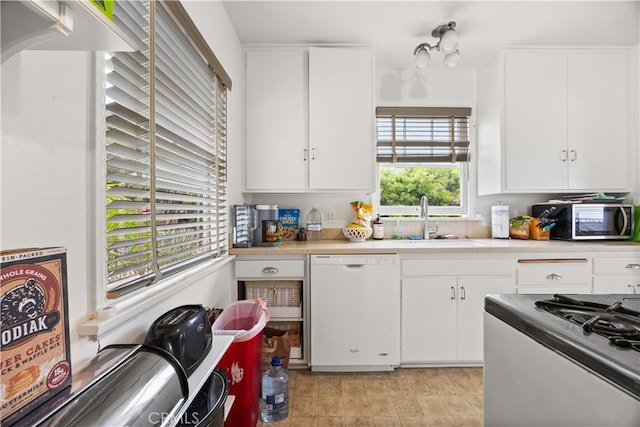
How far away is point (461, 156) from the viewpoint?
9.36 ft

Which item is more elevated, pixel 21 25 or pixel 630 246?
pixel 21 25

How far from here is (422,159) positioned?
284cm

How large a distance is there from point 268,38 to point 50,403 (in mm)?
2479

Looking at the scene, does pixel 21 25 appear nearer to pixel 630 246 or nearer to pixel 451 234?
pixel 451 234

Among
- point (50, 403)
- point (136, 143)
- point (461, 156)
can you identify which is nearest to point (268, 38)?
point (136, 143)

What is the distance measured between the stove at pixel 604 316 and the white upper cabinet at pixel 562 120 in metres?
1.96

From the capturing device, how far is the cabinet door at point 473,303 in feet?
7.00

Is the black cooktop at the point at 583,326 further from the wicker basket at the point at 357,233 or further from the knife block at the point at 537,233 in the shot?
the knife block at the point at 537,233

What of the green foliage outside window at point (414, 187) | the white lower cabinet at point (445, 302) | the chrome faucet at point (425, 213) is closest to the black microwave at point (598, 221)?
the white lower cabinet at point (445, 302)

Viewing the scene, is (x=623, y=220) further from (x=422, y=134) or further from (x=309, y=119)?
(x=309, y=119)

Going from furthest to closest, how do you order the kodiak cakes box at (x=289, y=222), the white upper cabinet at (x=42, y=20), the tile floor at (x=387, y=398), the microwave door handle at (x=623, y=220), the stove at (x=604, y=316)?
the kodiak cakes box at (x=289, y=222), the microwave door handle at (x=623, y=220), the tile floor at (x=387, y=398), the stove at (x=604, y=316), the white upper cabinet at (x=42, y=20)

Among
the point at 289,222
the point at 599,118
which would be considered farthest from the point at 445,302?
the point at 599,118

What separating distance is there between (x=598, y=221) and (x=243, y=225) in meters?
2.82

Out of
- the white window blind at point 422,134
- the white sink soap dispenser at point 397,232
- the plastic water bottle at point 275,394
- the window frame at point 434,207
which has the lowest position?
the plastic water bottle at point 275,394
